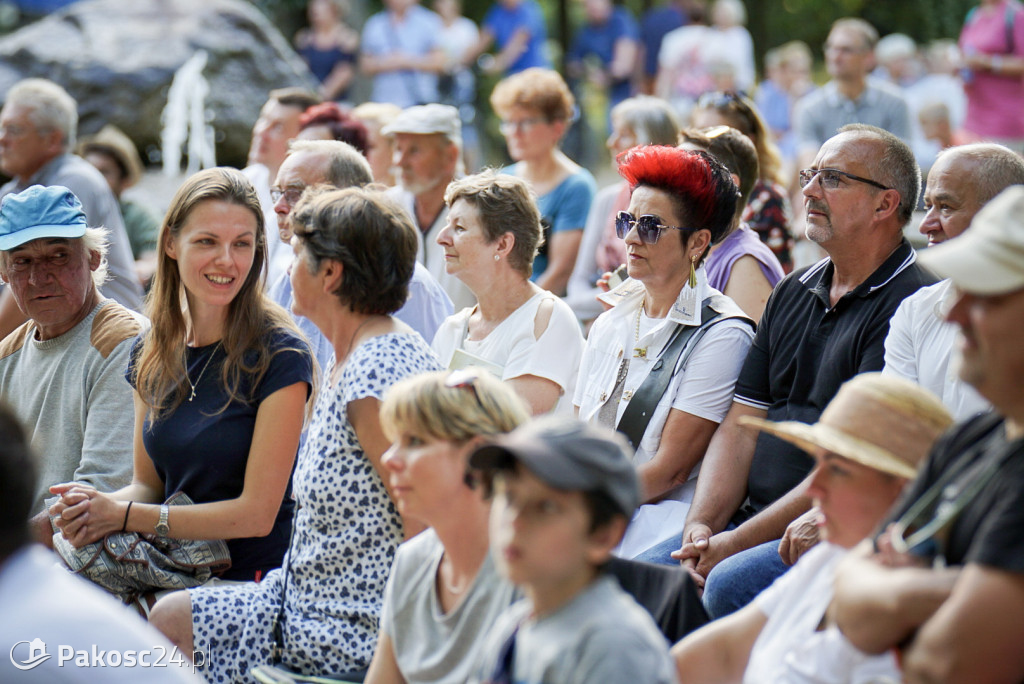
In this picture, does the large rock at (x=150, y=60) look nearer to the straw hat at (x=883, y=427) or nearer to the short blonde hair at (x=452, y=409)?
the short blonde hair at (x=452, y=409)

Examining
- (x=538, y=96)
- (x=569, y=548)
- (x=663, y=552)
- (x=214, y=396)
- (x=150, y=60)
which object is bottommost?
(x=663, y=552)

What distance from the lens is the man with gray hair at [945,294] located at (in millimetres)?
3244

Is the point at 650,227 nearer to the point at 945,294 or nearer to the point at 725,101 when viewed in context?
the point at 945,294

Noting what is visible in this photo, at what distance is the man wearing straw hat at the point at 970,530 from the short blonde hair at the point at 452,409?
777 mm

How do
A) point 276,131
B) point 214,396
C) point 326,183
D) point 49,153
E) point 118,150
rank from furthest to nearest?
point 118,150, point 276,131, point 49,153, point 326,183, point 214,396

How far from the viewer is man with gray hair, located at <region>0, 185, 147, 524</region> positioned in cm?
381

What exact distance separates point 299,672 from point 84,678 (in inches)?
55.5

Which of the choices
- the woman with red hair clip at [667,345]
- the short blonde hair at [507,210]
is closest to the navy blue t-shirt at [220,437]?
the short blonde hair at [507,210]

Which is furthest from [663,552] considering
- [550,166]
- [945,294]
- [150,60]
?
[150,60]

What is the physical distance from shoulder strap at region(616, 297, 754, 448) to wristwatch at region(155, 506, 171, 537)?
1.50 metres

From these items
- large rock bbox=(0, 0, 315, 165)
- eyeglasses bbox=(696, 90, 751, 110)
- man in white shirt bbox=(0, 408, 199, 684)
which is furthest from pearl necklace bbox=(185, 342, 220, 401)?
large rock bbox=(0, 0, 315, 165)

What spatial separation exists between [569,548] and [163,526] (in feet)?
6.01

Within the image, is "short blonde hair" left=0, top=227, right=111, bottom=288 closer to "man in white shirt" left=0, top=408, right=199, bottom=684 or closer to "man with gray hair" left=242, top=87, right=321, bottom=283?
"man in white shirt" left=0, top=408, right=199, bottom=684

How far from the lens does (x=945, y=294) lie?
10.8 feet
